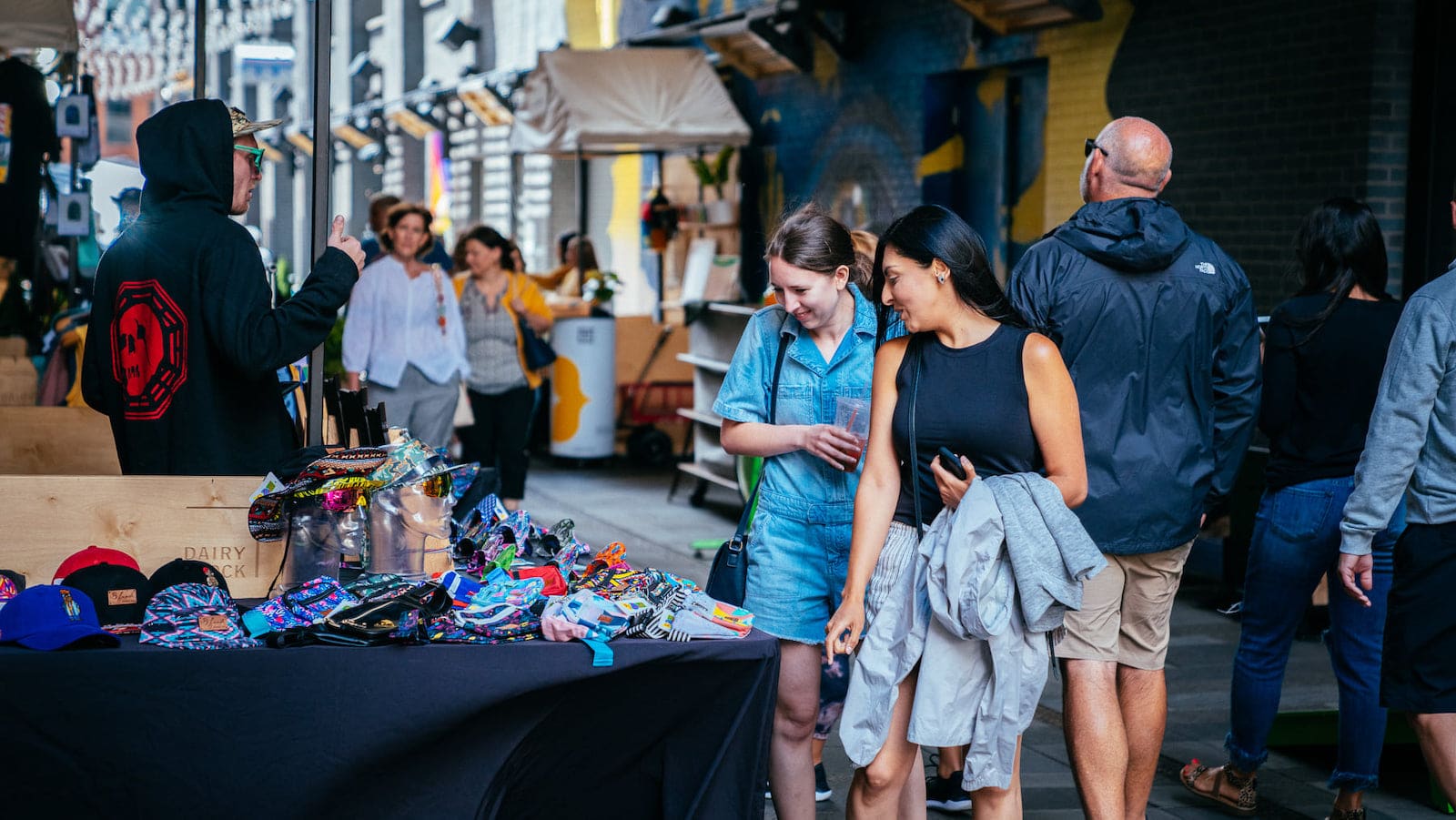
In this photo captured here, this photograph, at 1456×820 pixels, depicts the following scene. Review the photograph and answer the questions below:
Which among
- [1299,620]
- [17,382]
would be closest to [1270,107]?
[1299,620]

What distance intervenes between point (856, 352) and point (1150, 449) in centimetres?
86

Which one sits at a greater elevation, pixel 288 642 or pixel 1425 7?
pixel 1425 7

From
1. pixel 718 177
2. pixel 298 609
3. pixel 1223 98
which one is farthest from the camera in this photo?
pixel 718 177

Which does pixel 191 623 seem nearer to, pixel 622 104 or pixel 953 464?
pixel 953 464

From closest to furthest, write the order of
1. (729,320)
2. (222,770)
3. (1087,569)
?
(222,770) < (1087,569) < (729,320)

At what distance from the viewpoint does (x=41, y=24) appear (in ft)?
27.2

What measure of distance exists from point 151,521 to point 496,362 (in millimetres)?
5428

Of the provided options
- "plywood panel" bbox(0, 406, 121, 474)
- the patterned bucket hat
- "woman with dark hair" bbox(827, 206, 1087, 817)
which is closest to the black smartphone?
"woman with dark hair" bbox(827, 206, 1087, 817)

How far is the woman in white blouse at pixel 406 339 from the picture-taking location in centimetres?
812

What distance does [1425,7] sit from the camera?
7.36 metres

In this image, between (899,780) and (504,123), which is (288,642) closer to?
(899,780)

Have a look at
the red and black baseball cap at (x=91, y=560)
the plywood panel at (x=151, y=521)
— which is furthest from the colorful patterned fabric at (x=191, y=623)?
the plywood panel at (x=151, y=521)

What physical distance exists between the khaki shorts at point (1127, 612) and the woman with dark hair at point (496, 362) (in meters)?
5.45

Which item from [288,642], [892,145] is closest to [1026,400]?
[288,642]
